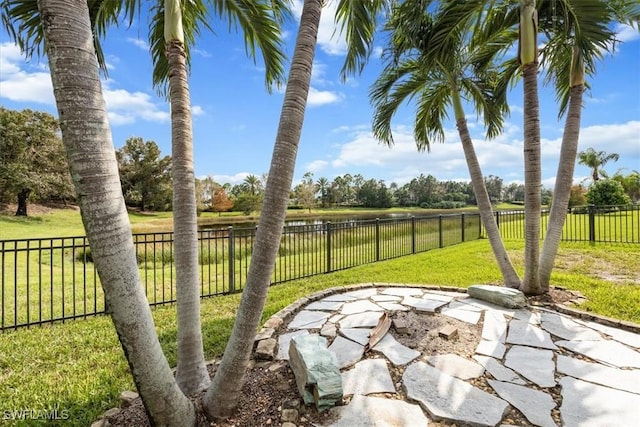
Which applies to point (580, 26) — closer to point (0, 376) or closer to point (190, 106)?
point (190, 106)

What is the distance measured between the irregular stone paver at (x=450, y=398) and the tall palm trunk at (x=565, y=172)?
110 inches

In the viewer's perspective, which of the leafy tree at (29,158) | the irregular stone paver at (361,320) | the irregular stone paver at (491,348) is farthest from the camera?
the leafy tree at (29,158)

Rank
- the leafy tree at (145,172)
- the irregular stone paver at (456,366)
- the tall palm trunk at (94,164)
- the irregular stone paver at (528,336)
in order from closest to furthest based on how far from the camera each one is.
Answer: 1. the tall palm trunk at (94,164)
2. the irregular stone paver at (456,366)
3. the irregular stone paver at (528,336)
4. the leafy tree at (145,172)

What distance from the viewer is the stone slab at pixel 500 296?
358 cm

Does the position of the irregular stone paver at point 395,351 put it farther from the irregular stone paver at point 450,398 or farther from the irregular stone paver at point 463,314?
the irregular stone paver at point 463,314

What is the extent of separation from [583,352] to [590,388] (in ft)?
1.94

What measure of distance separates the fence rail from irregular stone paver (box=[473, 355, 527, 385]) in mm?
3041

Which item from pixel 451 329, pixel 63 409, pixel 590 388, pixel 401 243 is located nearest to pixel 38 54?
pixel 63 409

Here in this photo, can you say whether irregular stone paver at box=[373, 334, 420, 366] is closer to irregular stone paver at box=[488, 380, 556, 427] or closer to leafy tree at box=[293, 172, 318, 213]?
irregular stone paver at box=[488, 380, 556, 427]

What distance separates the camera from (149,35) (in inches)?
140

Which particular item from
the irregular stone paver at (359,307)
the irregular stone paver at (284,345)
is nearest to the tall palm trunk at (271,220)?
the irregular stone paver at (284,345)

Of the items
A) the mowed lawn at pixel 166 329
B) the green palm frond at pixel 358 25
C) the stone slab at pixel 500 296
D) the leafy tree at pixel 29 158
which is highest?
the leafy tree at pixel 29 158

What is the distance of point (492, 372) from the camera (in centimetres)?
229

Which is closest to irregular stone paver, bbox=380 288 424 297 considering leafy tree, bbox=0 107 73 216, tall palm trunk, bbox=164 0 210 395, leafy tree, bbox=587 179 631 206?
tall palm trunk, bbox=164 0 210 395
